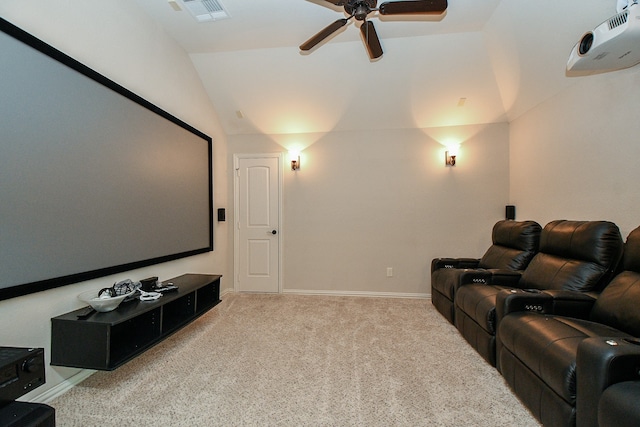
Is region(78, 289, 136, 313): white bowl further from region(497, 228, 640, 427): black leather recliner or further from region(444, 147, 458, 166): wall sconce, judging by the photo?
region(444, 147, 458, 166): wall sconce

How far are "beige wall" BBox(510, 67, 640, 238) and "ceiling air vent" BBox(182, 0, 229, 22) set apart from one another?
353 cm

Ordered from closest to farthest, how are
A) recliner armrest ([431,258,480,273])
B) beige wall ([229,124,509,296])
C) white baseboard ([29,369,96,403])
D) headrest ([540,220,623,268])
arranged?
white baseboard ([29,369,96,403]) → headrest ([540,220,623,268]) → recliner armrest ([431,258,480,273]) → beige wall ([229,124,509,296])

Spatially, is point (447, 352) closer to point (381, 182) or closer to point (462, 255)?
point (462, 255)

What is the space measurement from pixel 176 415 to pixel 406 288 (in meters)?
3.36

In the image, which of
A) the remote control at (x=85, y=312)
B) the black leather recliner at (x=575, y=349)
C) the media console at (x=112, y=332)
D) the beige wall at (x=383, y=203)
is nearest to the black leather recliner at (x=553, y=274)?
the black leather recliner at (x=575, y=349)

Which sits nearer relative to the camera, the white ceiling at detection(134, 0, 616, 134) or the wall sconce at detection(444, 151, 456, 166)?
the white ceiling at detection(134, 0, 616, 134)

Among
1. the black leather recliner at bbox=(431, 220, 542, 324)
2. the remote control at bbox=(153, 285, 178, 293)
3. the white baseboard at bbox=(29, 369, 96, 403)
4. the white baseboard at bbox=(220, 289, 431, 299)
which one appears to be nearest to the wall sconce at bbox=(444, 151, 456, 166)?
the black leather recliner at bbox=(431, 220, 542, 324)

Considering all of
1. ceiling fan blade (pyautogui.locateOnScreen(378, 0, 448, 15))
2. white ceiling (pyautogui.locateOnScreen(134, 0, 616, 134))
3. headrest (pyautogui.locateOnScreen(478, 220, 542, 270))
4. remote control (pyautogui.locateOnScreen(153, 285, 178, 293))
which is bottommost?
remote control (pyautogui.locateOnScreen(153, 285, 178, 293))

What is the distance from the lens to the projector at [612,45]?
1.76 metres

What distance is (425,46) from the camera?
3.35 metres

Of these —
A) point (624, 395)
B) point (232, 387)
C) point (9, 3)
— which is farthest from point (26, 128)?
point (624, 395)

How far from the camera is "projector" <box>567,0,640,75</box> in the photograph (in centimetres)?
176

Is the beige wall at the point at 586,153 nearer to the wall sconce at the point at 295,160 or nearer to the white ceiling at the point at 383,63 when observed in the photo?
the white ceiling at the point at 383,63

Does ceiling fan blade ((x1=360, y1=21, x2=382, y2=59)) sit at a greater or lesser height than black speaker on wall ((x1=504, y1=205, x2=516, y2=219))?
greater
